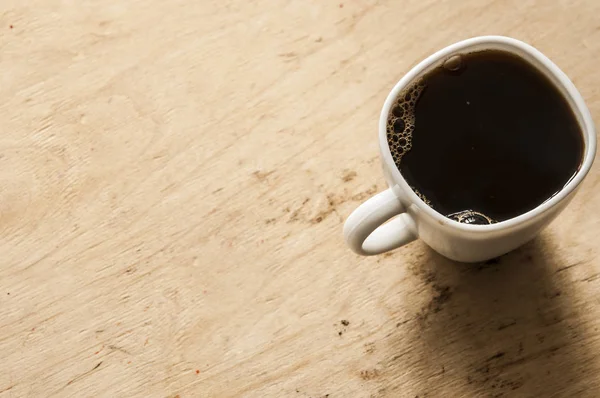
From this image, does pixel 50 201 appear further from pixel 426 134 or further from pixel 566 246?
pixel 566 246

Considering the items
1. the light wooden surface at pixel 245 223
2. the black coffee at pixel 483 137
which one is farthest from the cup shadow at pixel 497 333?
the black coffee at pixel 483 137

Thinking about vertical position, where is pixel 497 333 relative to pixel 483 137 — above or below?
below

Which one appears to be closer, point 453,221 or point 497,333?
point 453,221

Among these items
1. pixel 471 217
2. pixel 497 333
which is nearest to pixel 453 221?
pixel 471 217

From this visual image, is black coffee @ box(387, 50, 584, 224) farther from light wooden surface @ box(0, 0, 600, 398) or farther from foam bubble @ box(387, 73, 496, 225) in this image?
light wooden surface @ box(0, 0, 600, 398)

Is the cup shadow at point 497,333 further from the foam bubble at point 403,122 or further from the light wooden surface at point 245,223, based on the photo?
the foam bubble at point 403,122

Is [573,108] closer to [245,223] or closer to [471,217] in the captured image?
[471,217]
